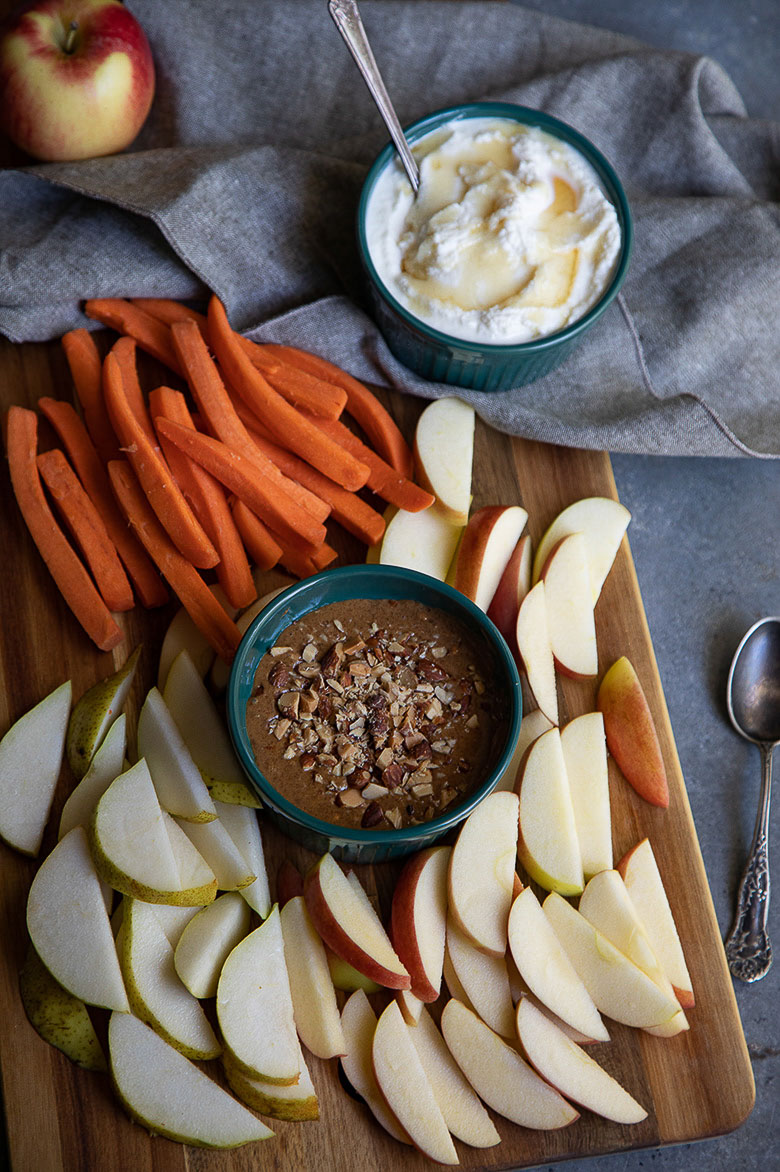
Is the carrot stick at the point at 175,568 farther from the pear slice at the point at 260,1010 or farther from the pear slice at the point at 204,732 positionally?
the pear slice at the point at 260,1010

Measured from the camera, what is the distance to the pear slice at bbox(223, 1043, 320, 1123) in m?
1.96

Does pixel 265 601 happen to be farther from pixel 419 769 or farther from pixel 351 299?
pixel 351 299

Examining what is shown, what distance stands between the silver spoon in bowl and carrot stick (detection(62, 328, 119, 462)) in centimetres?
169

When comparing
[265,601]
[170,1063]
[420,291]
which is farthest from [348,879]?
[420,291]

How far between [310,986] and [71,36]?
94.1 inches

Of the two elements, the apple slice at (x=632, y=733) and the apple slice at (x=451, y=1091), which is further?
the apple slice at (x=632, y=733)

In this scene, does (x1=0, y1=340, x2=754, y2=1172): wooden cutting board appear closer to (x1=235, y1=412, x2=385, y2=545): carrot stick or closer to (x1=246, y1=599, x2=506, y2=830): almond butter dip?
(x1=235, y1=412, x2=385, y2=545): carrot stick

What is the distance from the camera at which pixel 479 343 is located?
238 cm

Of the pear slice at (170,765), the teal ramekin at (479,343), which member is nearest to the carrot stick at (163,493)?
the pear slice at (170,765)

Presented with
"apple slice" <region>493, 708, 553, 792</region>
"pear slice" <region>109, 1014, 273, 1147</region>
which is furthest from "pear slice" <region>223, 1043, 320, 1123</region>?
"apple slice" <region>493, 708, 553, 792</region>

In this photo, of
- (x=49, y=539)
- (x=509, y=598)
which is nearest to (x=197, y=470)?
(x=49, y=539)

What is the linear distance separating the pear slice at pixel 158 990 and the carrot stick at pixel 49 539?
619 mm

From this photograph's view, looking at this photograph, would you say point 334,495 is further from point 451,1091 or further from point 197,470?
point 451,1091

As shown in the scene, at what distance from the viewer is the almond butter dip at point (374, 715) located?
204cm
